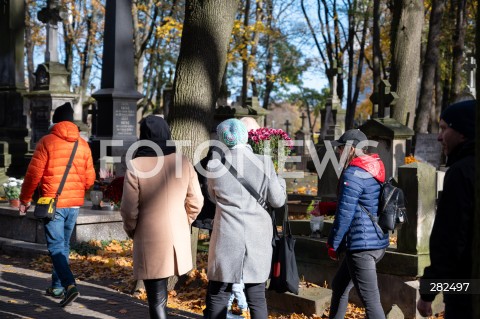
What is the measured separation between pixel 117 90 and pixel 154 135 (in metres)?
10.5

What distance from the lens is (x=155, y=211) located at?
18.6 ft

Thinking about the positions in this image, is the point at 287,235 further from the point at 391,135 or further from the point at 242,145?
the point at 391,135

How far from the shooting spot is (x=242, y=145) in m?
5.64

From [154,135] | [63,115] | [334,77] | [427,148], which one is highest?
[334,77]

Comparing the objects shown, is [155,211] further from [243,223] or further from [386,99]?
[386,99]

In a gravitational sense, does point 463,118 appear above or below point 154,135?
above

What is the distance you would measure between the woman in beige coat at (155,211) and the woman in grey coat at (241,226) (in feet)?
1.06

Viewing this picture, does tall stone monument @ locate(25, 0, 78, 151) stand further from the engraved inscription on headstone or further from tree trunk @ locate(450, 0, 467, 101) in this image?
tree trunk @ locate(450, 0, 467, 101)

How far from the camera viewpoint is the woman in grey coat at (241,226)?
552cm

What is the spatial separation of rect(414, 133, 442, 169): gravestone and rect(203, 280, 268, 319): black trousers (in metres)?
16.0

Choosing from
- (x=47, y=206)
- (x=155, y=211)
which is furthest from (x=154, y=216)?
(x=47, y=206)

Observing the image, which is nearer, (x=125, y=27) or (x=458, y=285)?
(x=458, y=285)

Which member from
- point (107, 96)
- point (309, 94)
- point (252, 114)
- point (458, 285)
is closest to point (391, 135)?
point (107, 96)

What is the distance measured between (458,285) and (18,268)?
720 centimetres
